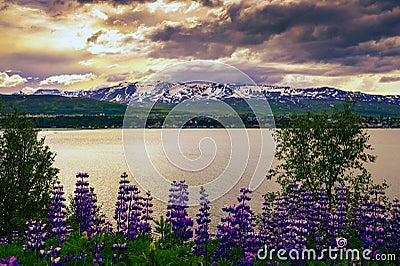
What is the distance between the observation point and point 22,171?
29.1 m

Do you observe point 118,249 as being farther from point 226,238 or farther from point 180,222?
point 226,238

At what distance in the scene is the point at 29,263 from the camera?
28.5 ft

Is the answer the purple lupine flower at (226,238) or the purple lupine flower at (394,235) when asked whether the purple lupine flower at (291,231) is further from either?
the purple lupine flower at (394,235)

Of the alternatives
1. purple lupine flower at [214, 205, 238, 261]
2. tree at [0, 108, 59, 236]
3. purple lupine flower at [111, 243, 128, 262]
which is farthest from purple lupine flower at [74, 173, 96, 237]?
tree at [0, 108, 59, 236]

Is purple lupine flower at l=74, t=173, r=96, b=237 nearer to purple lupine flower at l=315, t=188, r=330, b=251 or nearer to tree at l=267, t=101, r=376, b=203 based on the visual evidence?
purple lupine flower at l=315, t=188, r=330, b=251

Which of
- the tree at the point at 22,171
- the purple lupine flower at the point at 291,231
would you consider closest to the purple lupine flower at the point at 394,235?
the purple lupine flower at the point at 291,231

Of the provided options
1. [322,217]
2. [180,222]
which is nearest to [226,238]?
[180,222]

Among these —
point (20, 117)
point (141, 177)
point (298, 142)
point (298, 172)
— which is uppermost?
point (20, 117)

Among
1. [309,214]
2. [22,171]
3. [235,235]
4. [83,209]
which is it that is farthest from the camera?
[22,171]

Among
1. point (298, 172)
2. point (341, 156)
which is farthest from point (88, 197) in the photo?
point (341, 156)

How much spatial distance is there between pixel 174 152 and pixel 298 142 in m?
96.2

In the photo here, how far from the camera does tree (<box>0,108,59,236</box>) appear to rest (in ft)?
92.0

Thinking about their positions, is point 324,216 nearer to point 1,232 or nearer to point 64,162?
point 1,232

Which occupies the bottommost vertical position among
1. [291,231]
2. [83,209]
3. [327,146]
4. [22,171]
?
[22,171]
